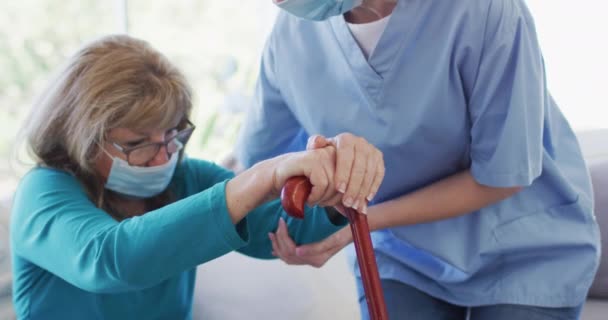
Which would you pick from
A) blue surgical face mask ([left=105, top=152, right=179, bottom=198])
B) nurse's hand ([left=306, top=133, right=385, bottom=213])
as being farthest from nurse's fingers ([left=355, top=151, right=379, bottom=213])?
blue surgical face mask ([left=105, top=152, right=179, bottom=198])

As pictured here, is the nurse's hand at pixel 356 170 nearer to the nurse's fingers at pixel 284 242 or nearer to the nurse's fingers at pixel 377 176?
the nurse's fingers at pixel 377 176

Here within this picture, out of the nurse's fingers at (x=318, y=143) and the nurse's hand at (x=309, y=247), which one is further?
the nurse's hand at (x=309, y=247)

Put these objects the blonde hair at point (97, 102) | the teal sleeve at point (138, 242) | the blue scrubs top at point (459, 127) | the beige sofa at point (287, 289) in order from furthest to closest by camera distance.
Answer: the beige sofa at point (287, 289)
the blonde hair at point (97, 102)
the blue scrubs top at point (459, 127)
the teal sleeve at point (138, 242)

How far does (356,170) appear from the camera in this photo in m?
1.03

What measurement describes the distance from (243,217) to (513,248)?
1.74ft

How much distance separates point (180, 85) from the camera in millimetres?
1404

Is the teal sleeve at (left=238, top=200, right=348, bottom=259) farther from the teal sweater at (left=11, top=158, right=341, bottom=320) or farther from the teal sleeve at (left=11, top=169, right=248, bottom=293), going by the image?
the teal sleeve at (left=11, top=169, right=248, bottom=293)

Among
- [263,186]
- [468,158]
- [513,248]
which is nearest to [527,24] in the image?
[468,158]

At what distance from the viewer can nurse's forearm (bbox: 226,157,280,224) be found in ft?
3.43

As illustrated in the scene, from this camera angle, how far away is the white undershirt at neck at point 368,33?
49.3 inches

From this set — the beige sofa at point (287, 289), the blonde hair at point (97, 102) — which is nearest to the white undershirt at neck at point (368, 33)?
the blonde hair at point (97, 102)

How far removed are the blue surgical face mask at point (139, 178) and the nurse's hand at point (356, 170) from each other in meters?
0.41

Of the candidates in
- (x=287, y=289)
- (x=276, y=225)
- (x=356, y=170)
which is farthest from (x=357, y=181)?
(x=287, y=289)

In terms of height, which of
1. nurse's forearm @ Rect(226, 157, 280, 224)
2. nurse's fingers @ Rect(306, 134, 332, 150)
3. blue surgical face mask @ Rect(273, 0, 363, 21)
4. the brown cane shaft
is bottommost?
the brown cane shaft
